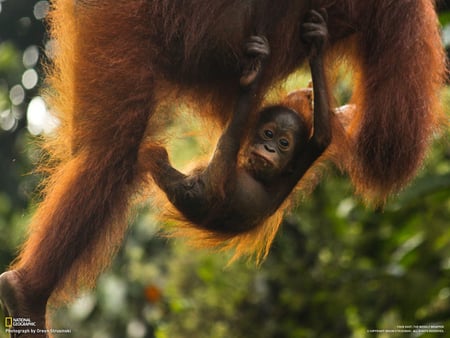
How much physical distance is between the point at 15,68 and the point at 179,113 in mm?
2380

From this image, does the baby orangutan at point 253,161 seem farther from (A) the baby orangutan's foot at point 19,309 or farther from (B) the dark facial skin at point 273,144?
(A) the baby orangutan's foot at point 19,309

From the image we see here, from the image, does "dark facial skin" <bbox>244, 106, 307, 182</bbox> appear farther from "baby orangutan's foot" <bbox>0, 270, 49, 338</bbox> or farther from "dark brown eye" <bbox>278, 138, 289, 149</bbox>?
"baby orangutan's foot" <bbox>0, 270, 49, 338</bbox>

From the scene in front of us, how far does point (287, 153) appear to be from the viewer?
10.4 ft

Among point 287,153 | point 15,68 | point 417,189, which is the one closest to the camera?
point 287,153

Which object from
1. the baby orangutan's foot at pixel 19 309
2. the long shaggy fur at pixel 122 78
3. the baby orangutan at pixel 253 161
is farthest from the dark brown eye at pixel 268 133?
the baby orangutan's foot at pixel 19 309

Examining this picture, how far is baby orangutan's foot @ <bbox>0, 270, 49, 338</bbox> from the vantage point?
2.94m

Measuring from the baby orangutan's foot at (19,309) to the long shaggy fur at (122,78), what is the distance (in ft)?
0.20

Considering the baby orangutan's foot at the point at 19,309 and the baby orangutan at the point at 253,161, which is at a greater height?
the baby orangutan at the point at 253,161

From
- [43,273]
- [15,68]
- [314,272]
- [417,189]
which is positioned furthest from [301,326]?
[43,273]

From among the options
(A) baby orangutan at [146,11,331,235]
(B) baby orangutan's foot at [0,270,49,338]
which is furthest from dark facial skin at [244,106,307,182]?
(B) baby orangutan's foot at [0,270,49,338]

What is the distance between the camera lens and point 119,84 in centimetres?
293

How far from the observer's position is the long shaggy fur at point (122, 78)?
2924 mm

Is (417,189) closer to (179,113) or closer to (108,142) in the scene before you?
(179,113)

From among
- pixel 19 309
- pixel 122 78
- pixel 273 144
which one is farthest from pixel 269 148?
pixel 19 309
